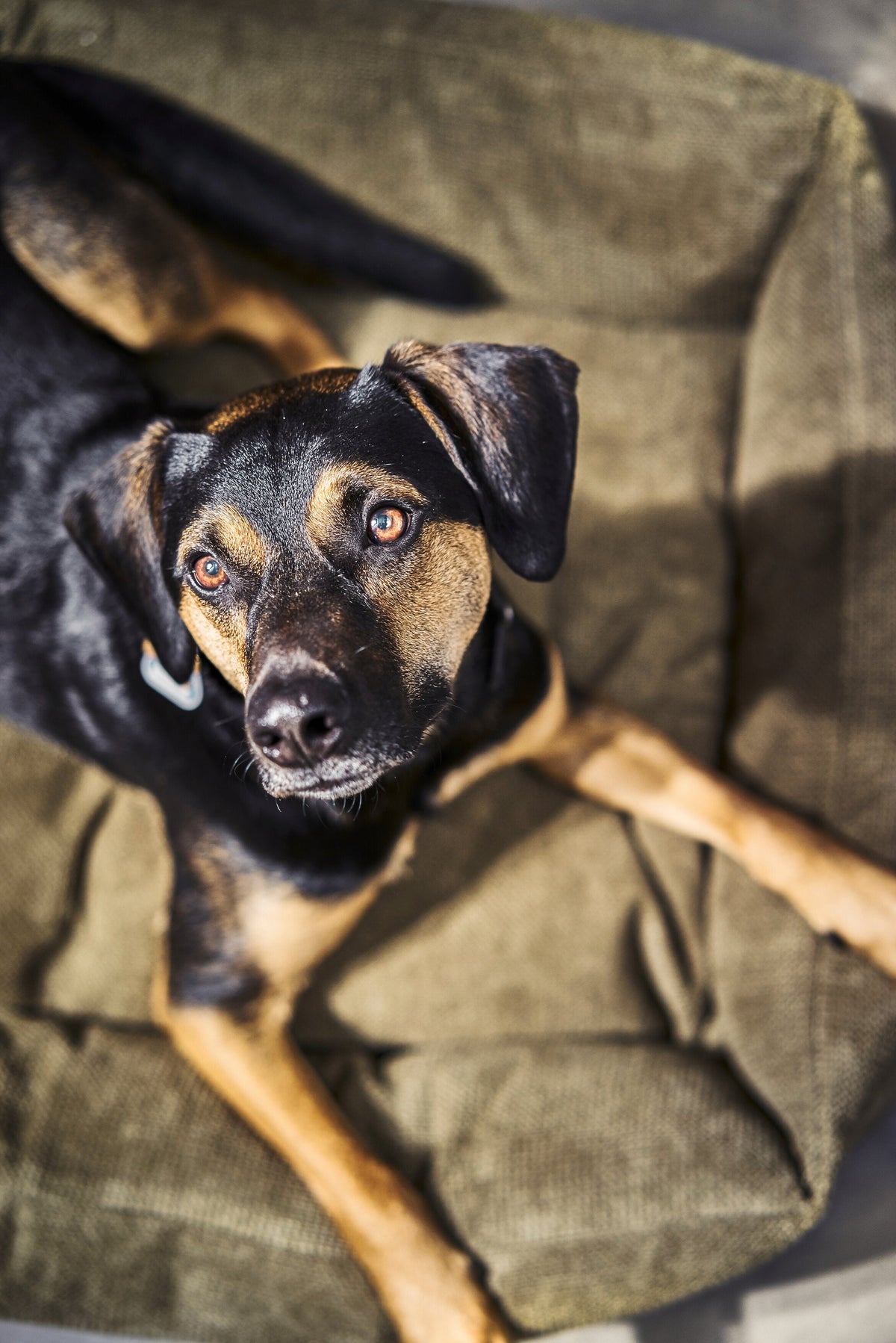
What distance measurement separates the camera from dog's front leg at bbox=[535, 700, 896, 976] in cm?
216

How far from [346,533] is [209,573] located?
0.85 feet

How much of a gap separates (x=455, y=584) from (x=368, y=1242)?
136 cm

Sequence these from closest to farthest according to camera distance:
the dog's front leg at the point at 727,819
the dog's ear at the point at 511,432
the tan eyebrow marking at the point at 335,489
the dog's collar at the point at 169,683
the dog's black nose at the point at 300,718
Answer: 1. the dog's black nose at the point at 300,718
2. the tan eyebrow marking at the point at 335,489
3. the dog's ear at the point at 511,432
4. the dog's collar at the point at 169,683
5. the dog's front leg at the point at 727,819

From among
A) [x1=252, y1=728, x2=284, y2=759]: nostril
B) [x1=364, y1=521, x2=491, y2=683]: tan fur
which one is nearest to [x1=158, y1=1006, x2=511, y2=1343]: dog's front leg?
[x1=252, y1=728, x2=284, y2=759]: nostril

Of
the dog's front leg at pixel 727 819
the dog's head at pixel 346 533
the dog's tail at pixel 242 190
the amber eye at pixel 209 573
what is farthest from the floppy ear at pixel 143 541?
the dog's tail at pixel 242 190

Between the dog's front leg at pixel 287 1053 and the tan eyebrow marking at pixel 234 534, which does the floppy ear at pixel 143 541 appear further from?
the dog's front leg at pixel 287 1053

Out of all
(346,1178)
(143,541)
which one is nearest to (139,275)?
(143,541)

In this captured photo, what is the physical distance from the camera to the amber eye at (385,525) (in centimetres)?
154

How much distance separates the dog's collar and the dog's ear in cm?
62

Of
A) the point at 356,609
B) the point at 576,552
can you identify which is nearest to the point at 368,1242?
the point at 356,609

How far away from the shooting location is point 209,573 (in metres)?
1.61

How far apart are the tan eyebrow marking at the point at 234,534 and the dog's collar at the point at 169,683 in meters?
0.30

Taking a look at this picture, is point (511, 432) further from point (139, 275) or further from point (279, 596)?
point (139, 275)

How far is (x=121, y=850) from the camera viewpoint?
97.2 inches
